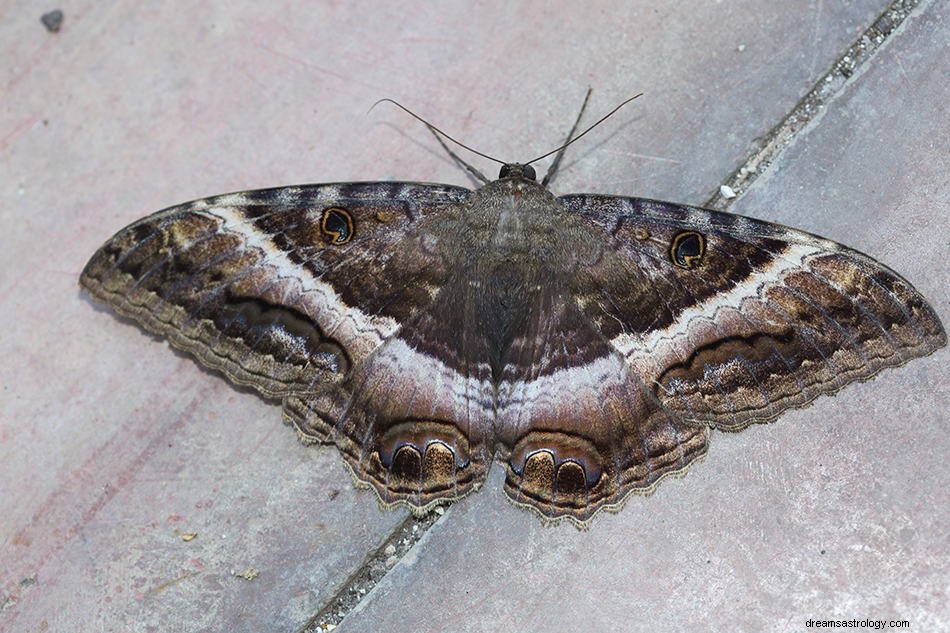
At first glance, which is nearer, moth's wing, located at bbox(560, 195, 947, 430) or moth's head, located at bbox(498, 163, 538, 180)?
moth's wing, located at bbox(560, 195, 947, 430)

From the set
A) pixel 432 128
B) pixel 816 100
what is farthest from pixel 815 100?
pixel 432 128

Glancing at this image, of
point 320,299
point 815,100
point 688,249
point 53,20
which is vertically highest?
point 815,100

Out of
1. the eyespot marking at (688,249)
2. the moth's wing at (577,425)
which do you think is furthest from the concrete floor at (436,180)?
the eyespot marking at (688,249)

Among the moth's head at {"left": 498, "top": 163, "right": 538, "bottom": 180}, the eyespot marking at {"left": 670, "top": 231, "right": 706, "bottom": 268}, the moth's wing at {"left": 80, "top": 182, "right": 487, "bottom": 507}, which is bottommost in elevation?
the moth's wing at {"left": 80, "top": 182, "right": 487, "bottom": 507}

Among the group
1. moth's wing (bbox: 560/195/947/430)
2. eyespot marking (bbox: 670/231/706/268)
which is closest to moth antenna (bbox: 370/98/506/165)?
moth's wing (bbox: 560/195/947/430)

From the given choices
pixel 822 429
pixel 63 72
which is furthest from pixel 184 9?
pixel 822 429

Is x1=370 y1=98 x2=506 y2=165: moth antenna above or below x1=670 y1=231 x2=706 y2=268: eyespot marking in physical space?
below

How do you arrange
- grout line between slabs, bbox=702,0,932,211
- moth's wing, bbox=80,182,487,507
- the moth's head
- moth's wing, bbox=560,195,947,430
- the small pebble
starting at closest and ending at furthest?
moth's wing, bbox=560,195,947,430
moth's wing, bbox=80,182,487,507
the moth's head
grout line between slabs, bbox=702,0,932,211
the small pebble

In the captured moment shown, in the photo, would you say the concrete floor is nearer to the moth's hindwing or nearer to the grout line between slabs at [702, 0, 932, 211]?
the grout line between slabs at [702, 0, 932, 211]

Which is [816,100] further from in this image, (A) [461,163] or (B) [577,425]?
(B) [577,425]

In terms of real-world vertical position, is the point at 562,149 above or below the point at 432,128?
above
